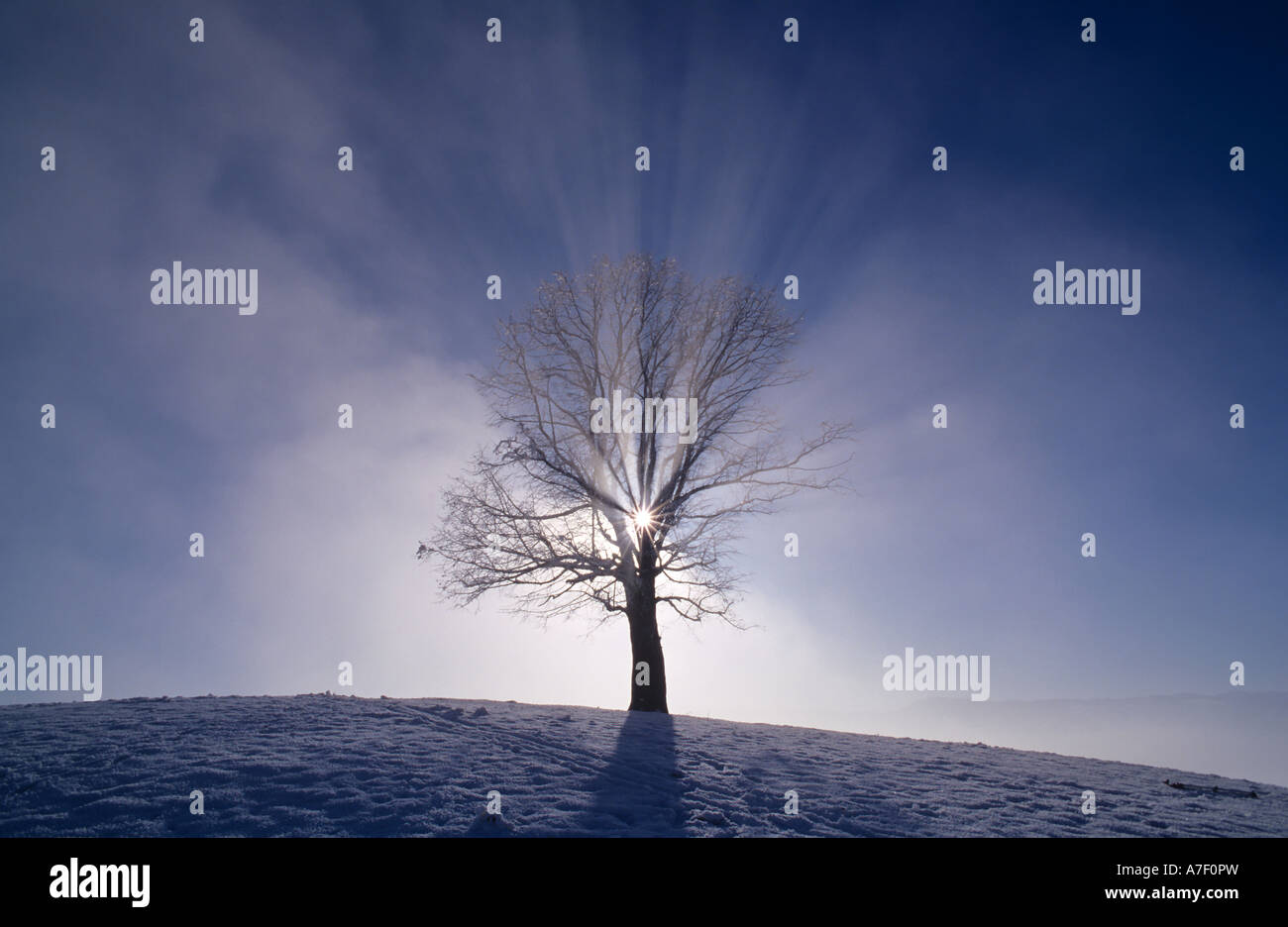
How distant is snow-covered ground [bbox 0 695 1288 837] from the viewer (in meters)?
6.10

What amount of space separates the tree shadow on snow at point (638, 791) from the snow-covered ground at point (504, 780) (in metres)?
0.03

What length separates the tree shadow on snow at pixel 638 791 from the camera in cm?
621

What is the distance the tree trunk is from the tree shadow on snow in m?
5.16

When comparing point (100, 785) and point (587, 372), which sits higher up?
point (587, 372)

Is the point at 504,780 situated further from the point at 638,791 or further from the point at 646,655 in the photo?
the point at 646,655

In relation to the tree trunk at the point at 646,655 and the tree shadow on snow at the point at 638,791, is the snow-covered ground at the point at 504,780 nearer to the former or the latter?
the tree shadow on snow at the point at 638,791

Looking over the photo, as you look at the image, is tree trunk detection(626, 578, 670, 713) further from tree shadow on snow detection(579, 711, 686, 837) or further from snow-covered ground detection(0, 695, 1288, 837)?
tree shadow on snow detection(579, 711, 686, 837)

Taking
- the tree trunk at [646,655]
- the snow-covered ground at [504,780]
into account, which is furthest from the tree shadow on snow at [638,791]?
the tree trunk at [646,655]
